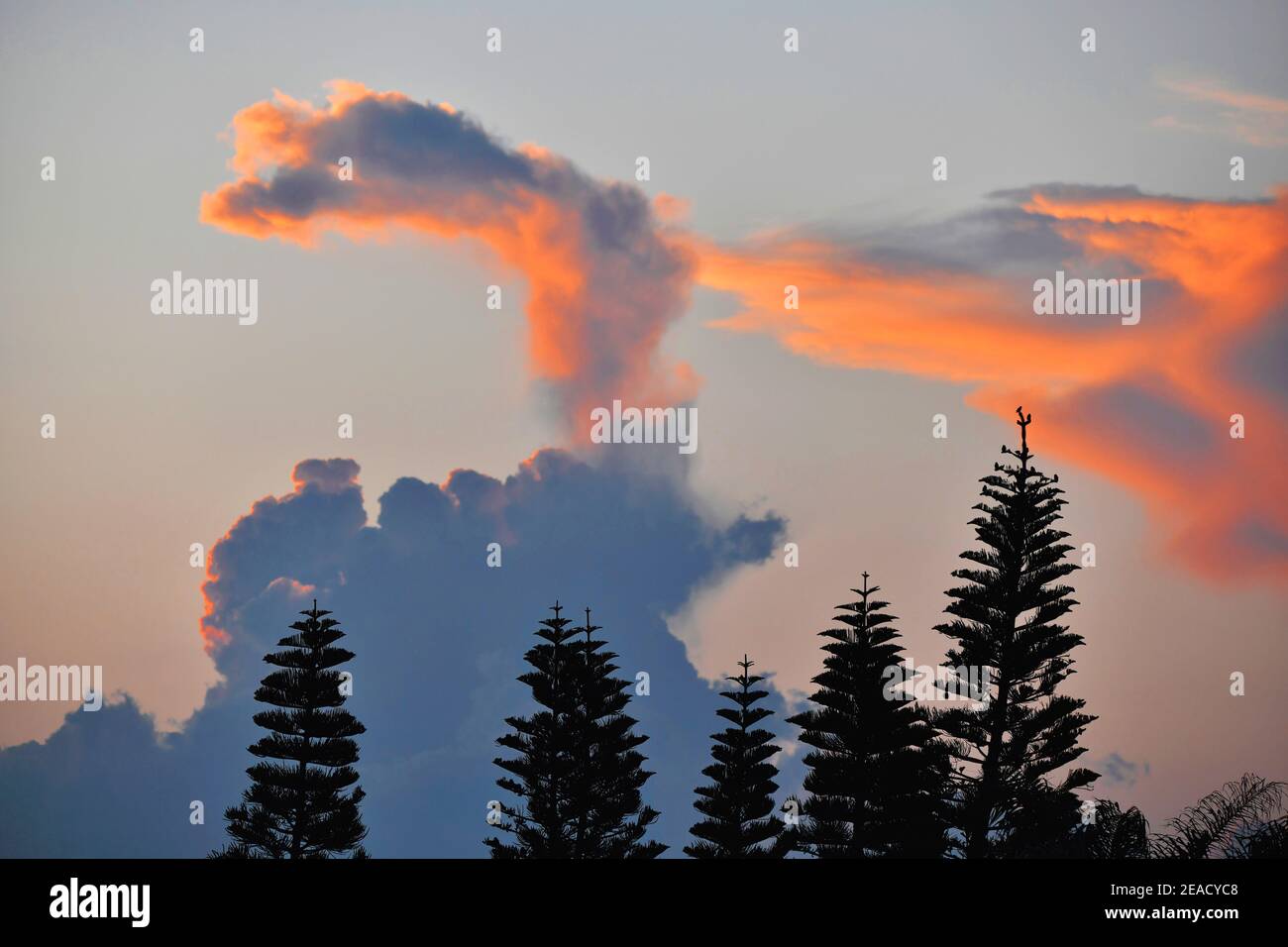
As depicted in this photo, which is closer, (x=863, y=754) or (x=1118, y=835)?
(x=1118, y=835)

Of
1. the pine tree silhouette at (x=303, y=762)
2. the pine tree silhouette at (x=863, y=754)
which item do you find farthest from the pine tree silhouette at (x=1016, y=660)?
the pine tree silhouette at (x=303, y=762)

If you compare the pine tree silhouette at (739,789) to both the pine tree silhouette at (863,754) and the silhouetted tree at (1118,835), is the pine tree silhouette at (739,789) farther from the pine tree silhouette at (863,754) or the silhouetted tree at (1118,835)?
the silhouetted tree at (1118,835)

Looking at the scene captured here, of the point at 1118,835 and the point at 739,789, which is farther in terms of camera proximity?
the point at 739,789

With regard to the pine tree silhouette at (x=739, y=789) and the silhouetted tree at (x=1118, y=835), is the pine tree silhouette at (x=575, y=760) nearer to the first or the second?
the pine tree silhouette at (x=739, y=789)

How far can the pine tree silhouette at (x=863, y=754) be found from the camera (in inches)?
1620

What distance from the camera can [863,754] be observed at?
138 feet

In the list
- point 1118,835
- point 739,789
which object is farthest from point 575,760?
point 1118,835

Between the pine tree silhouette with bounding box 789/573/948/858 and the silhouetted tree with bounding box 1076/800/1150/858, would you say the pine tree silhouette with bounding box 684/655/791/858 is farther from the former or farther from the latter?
the silhouetted tree with bounding box 1076/800/1150/858

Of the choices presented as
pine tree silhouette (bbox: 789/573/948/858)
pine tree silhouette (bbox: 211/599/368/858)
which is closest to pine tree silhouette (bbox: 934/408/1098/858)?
pine tree silhouette (bbox: 789/573/948/858)

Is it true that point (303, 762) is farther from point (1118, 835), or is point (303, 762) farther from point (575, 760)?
point (1118, 835)

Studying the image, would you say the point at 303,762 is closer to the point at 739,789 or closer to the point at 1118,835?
the point at 739,789

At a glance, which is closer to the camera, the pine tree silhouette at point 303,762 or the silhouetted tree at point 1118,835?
the silhouetted tree at point 1118,835
